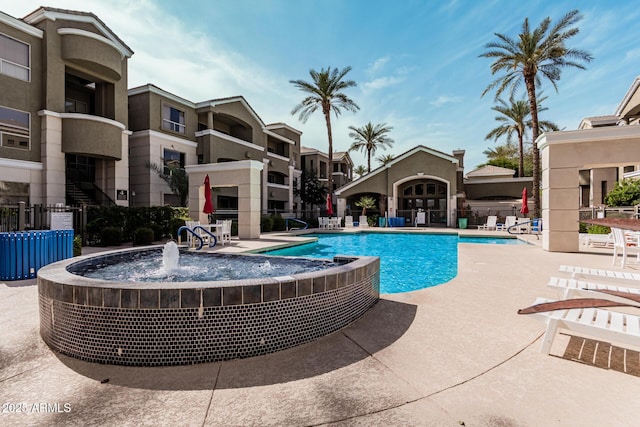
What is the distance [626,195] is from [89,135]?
100ft

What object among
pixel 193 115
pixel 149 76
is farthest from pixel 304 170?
pixel 149 76

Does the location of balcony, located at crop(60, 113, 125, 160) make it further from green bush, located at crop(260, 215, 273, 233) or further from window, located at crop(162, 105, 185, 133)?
green bush, located at crop(260, 215, 273, 233)

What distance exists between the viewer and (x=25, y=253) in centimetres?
703

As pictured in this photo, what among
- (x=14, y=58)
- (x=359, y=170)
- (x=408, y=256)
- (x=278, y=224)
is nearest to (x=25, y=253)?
(x=408, y=256)

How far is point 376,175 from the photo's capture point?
94.3 feet

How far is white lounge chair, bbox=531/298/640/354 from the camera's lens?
2811mm

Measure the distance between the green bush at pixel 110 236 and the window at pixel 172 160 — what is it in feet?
26.2

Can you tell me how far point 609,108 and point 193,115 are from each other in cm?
3560

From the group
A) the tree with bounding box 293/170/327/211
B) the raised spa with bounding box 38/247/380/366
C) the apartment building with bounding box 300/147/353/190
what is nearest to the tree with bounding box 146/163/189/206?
the raised spa with bounding box 38/247/380/366

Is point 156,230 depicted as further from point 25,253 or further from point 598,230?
point 598,230

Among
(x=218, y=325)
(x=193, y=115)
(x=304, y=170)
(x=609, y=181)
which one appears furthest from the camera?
(x=304, y=170)

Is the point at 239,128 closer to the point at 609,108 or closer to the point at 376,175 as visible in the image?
the point at 376,175

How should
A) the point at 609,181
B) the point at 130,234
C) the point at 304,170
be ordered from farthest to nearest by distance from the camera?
the point at 304,170 → the point at 609,181 → the point at 130,234

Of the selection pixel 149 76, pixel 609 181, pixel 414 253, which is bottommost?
pixel 414 253
